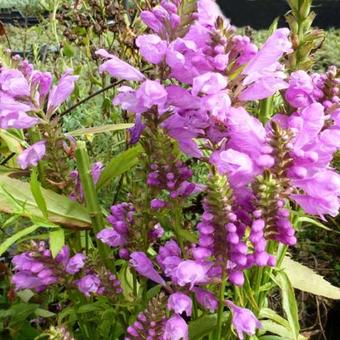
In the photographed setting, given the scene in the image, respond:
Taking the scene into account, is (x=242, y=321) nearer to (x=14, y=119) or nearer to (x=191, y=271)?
(x=191, y=271)

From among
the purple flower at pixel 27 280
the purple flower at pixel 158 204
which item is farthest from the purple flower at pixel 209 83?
the purple flower at pixel 27 280

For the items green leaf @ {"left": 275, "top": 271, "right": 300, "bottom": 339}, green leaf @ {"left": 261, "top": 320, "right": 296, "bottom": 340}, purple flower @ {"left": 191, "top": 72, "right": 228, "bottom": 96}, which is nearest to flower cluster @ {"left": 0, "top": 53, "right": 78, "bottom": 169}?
purple flower @ {"left": 191, "top": 72, "right": 228, "bottom": 96}

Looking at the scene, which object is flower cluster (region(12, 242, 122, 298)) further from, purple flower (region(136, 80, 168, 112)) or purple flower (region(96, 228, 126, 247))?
purple flower (region(136, 80, 168, 112))

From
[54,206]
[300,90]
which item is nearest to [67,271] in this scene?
[54,206]

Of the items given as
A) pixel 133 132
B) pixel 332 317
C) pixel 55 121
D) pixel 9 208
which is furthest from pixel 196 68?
pixel 332 317

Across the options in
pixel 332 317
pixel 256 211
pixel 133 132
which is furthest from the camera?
pixel 332 317

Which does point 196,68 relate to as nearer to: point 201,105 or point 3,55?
point 201,105
